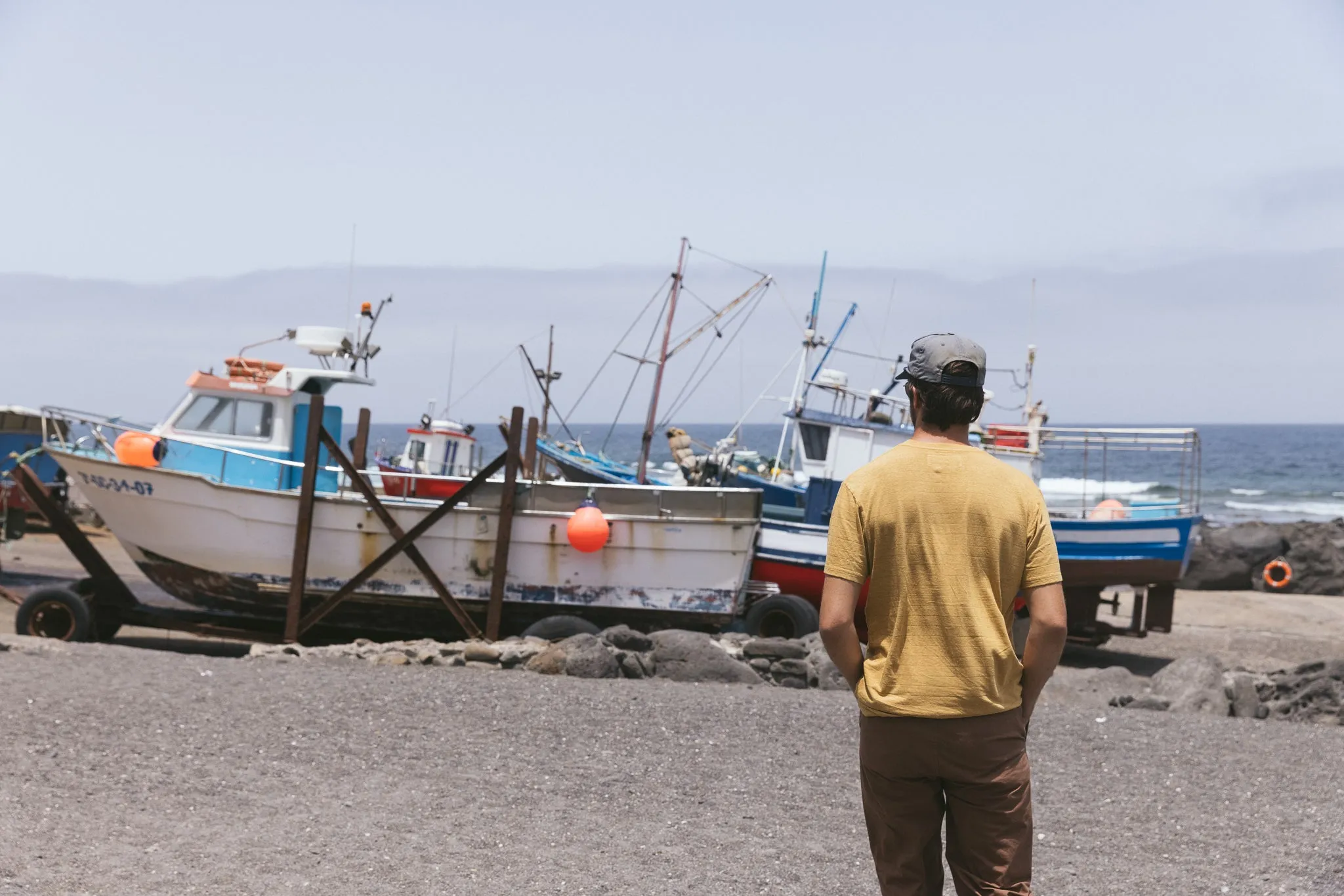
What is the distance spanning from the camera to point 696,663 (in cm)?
1053

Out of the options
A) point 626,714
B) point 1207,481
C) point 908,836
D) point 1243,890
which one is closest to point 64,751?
point 626,714

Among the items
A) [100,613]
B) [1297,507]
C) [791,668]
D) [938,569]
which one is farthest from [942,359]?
[1297,507]

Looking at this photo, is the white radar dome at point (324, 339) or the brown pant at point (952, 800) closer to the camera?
the brown pant at point (952, 800)

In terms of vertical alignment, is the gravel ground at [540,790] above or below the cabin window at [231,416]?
below

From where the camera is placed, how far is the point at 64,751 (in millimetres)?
7051

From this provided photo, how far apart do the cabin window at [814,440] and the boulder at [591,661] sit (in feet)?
28.1

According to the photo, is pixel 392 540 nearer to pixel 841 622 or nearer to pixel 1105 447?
pixel 1105 447

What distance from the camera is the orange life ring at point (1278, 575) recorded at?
26203mm

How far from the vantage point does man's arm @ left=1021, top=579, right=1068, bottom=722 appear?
10.4ft

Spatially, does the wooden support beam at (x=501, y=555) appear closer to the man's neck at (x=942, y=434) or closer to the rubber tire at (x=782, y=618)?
the rubber tire at (x=782, y=618)

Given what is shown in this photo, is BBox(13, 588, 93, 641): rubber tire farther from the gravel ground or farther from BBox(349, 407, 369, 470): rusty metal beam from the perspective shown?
BBox(349, 407, 369, 470): rusty metal beam

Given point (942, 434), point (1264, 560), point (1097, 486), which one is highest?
point (942, 434)

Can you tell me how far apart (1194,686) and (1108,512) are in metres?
6.49

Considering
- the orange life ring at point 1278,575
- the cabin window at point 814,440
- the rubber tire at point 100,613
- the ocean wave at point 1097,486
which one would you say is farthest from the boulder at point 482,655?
the ocean wave at point 1097,486
